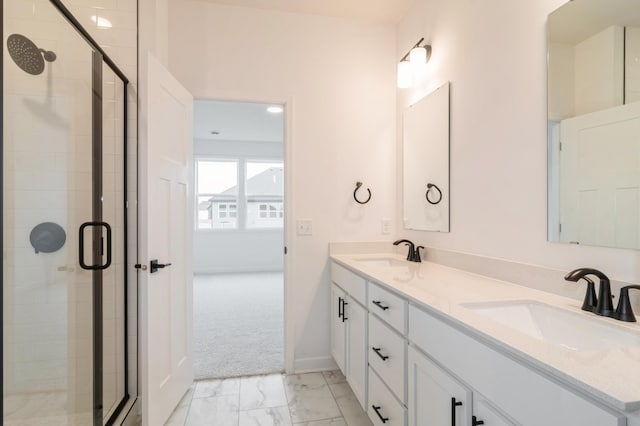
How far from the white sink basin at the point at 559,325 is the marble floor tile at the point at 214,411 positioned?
1561 millimetres

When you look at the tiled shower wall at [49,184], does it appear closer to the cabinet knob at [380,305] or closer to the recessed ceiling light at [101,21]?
the recessed ceiling light at [101,21]

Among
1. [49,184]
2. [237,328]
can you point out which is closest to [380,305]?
[49,184]

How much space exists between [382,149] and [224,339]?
2215mm

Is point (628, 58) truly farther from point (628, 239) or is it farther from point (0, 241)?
point (0, 241)

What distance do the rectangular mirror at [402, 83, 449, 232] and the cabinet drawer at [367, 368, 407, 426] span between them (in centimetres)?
97

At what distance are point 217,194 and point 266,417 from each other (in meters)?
5.20

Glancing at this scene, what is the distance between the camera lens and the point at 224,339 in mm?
3127

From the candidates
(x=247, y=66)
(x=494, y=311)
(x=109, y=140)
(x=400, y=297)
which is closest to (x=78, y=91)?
(x=109, y=140)

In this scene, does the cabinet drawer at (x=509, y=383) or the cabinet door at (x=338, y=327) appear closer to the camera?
the cabinet drawer at (x=509, y=383)

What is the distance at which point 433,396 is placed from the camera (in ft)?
3.81

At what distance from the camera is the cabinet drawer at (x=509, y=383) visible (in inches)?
25.8

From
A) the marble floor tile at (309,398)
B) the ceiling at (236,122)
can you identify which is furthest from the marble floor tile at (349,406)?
the ceiling at (236,122)

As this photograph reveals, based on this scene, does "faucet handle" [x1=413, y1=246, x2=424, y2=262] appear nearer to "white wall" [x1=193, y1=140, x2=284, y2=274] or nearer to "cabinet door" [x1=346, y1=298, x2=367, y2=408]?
"cabinet door" [x1=346, y1=298, x2=367, y2=408]

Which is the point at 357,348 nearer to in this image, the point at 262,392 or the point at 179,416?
the point at 262,392
